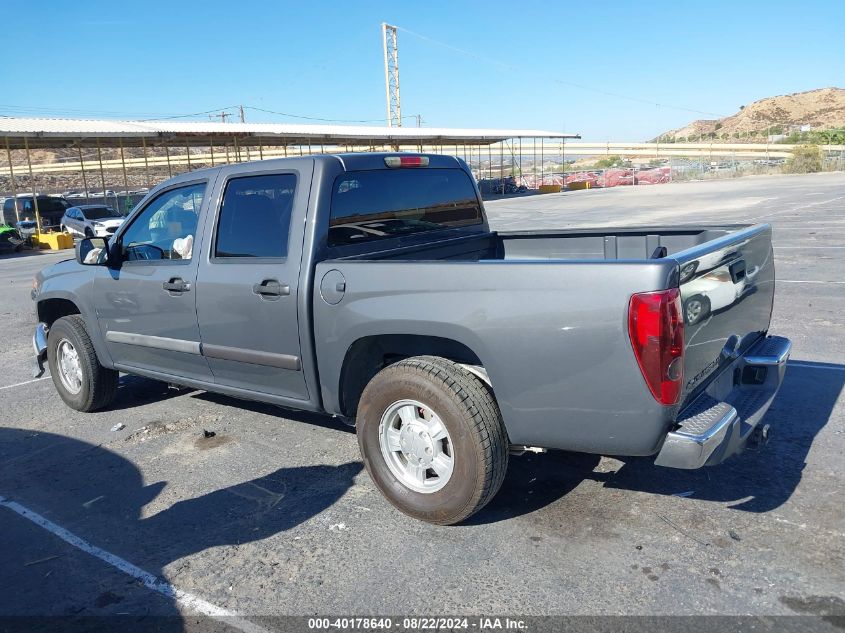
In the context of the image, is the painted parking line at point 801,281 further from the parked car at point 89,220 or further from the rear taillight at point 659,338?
the parked car at point 89,220

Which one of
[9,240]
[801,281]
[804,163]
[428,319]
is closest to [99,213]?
[9,240]

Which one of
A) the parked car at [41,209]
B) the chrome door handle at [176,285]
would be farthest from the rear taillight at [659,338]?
the parked car at [41,209]

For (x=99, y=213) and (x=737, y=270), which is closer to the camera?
(x=737, y=270)

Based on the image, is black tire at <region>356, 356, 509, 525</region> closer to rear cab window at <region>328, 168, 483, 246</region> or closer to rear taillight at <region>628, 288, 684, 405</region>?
rear taillight at <region>628, 288, 684, 405</region>

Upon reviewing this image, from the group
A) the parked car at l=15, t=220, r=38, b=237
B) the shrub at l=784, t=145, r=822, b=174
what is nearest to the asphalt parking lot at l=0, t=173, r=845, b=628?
the parked car at l=15, t=220, r=38, b=237

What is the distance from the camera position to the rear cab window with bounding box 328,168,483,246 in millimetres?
4301

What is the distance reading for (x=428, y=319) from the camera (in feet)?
11.6

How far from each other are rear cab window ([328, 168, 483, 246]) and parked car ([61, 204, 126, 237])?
66.5 ft

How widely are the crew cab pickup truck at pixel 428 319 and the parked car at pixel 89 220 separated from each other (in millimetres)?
19105

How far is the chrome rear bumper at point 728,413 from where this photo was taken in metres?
3.10

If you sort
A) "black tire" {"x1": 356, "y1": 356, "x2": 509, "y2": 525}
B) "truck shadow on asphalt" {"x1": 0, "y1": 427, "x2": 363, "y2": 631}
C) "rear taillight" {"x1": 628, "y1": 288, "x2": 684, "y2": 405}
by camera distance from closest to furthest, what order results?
1. "rear taillight" {"x1": 628, "y1": 288, "x2": 684, "y2": 405}
2. "truck shadow on asphalt" {"x1": 0, "y1": 427, "x2": 363, "y2": 631}
3. "black tire" {"x1": 356, "y1": 356, "x2": 509, "y2": 525}

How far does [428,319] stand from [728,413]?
58.2 inches

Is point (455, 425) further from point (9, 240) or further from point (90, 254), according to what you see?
point (9, 240)

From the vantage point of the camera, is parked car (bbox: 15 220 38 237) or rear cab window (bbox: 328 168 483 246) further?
parked car (bbox: 15 220 38 237)
